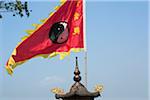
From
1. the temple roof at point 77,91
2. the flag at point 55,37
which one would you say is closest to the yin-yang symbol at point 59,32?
the flag at point 55,37

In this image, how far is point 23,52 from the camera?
471 inches

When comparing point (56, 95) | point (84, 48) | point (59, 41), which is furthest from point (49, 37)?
point (56, 95)

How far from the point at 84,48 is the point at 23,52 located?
1896 millimetres

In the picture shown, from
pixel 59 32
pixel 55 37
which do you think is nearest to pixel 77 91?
pixel 55 37

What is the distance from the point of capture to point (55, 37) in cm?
1225

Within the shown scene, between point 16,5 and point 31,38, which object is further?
point 16,5

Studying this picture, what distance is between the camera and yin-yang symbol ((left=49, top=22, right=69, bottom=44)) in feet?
40.1

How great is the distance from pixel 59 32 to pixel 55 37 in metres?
0.25

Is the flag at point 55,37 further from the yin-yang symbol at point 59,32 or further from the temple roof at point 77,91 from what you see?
the temple roof at point 77,91

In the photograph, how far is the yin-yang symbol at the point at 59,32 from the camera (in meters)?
12.2

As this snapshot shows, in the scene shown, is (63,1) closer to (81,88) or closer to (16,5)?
(16,5)

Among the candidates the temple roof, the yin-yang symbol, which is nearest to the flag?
the yin-yang symbol

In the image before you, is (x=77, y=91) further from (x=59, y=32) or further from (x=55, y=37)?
(x=59, y=32)

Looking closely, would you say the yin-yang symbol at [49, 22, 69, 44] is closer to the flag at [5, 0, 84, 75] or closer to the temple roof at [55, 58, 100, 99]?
the flag at [5, 0, 84, 75]
